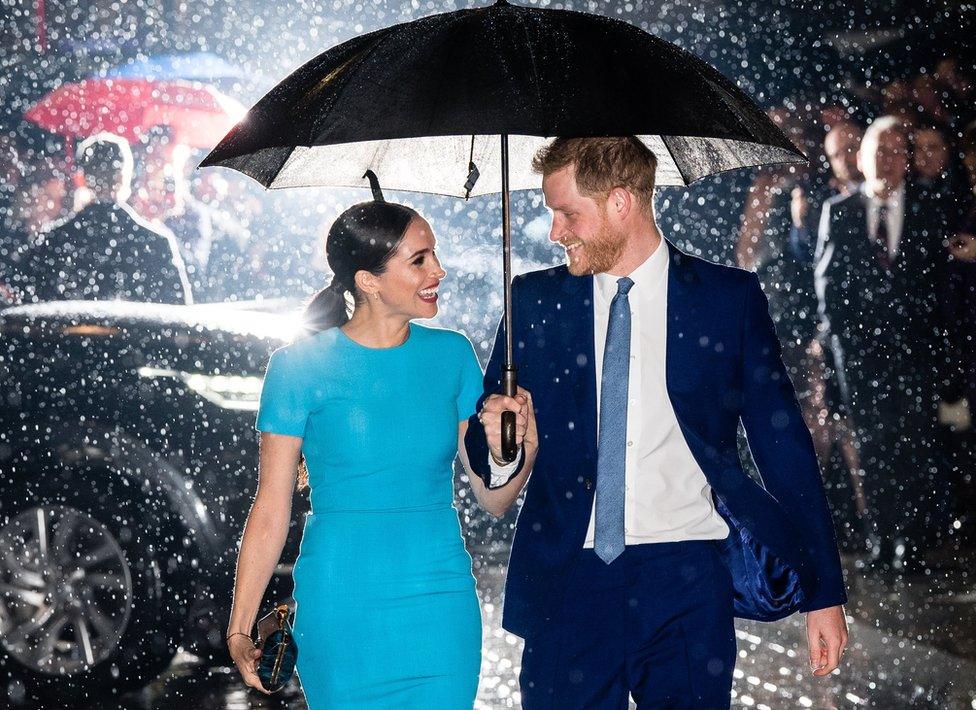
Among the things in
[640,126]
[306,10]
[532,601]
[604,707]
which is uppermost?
[306,10]

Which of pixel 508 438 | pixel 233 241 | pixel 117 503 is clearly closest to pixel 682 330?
pixel 508 438

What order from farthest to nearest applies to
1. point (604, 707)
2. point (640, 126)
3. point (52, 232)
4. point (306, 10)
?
point (306, 10) → point (52, 232) → point (604, 707) → point (640, 126)

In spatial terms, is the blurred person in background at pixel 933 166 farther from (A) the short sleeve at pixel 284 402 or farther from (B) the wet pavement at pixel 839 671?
(A) the short sleeve at pixel 284 402

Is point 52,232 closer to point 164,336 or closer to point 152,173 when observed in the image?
point 152,173

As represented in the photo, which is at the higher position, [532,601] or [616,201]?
[616,201]

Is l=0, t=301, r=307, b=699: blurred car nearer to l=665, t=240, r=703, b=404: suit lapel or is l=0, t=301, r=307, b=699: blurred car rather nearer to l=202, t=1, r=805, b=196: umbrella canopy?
l=202, t=1, r=805, b=196: umbrella canopy

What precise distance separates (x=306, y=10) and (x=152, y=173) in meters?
2.17

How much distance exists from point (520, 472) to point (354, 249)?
0.72m

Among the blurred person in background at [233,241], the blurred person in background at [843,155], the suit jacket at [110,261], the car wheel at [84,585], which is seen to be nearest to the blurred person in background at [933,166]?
the blurred person in background at [843,155]

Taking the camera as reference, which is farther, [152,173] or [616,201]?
[152,173]

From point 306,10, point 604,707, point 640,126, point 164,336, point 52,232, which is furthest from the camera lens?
point 306,10

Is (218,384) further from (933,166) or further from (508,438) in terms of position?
(933,166)

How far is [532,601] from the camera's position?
353cm

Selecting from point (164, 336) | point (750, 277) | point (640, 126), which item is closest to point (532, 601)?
point (750, 277)
